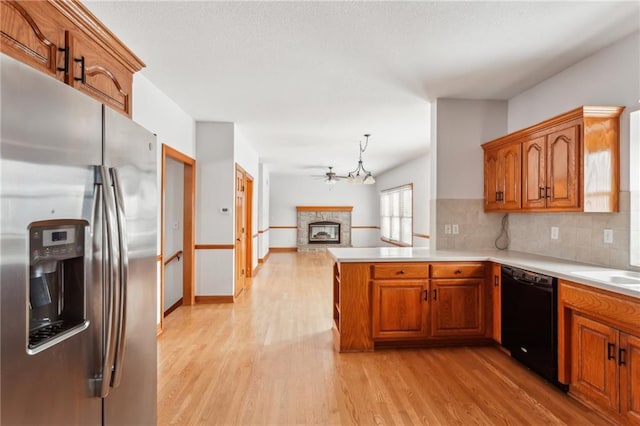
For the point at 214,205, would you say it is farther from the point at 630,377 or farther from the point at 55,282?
the point at 630,377

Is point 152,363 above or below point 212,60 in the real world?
below

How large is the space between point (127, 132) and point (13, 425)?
1.02 m

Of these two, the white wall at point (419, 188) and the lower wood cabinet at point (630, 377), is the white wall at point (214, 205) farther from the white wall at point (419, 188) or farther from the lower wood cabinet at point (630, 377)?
the lower wood cabinet at point (630, 377)

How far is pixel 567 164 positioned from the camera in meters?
2.86

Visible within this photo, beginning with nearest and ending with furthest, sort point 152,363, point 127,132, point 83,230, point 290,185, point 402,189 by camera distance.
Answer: point 83,230
point 127,132
point 152,363
point 402,189
point 290,185

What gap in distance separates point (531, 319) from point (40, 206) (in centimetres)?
316

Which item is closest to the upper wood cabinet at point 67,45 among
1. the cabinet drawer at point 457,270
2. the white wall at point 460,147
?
the cabinet drawer at point 457,270

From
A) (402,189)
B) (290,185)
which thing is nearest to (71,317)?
(402,189)

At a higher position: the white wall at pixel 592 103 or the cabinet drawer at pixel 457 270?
the white wall at pixel 592 103

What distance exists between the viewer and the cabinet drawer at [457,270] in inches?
133

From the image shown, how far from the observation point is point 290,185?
39.7ft

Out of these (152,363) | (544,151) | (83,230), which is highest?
(544,151)

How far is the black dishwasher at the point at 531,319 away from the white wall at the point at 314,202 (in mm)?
8755

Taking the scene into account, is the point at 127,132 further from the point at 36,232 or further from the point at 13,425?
the point at 13,425
